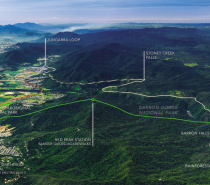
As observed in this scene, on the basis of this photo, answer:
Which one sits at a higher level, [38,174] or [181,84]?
[181,84]

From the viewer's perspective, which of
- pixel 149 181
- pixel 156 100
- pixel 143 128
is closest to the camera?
pixel 149 181

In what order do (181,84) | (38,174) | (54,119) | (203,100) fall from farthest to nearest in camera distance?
(181,84) → (203,100) → (54,119) → (38,174)

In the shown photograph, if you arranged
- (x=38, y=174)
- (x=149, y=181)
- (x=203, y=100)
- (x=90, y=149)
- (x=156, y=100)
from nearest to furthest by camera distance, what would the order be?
(x=149, y=181) < (x=38, y=174) < (x=90, y=149) < (x=203, y=100) < (x=156, y=100)

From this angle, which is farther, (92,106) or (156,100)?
(156,100)

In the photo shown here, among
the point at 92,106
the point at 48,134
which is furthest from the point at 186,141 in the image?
the point at 48,134

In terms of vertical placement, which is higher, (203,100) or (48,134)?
(203,100)

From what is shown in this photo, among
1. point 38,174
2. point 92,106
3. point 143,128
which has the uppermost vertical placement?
point 92,106

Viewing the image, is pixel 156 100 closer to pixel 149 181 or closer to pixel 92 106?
pixel 92 106

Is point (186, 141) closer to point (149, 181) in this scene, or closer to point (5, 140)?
point (149, 181)

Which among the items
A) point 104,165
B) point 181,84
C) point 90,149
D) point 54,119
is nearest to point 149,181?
point 104,165
